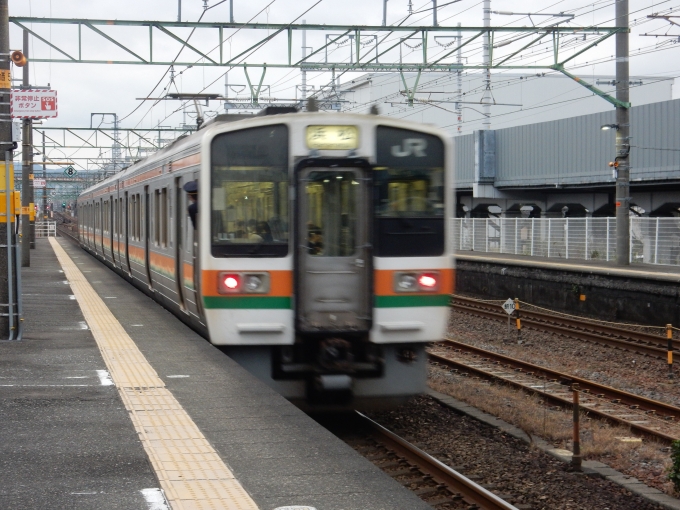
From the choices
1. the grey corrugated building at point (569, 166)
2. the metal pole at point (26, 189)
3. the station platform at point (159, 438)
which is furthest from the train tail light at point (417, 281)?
the metal pole at point (26, 189)

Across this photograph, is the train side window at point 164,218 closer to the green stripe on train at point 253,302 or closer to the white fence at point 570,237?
the green stripe on train at point 253,302

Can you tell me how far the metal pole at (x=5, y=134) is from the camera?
9.77 meters

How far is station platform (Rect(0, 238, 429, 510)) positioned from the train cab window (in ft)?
Result: 5.66

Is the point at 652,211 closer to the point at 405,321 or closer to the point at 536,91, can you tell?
the point at 405,321

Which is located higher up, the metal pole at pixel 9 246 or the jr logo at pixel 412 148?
the jr logo at pixel 412 148

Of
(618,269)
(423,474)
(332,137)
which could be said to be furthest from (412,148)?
(618,269)

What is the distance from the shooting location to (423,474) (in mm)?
6898

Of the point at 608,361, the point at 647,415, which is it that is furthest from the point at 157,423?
the point at 608,361

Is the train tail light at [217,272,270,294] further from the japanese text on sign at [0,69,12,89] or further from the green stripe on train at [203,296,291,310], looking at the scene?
the japanese text on sign at [0,69,12,89]

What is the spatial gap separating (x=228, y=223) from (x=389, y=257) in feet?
4.58

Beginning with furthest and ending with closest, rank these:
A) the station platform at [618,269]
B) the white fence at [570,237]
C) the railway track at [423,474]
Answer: the white fence at [570,237]
the station platform at [618,269]
the railway track at [423,474]

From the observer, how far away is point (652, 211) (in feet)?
87.5

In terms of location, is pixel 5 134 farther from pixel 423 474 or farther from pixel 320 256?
pixel 423 474

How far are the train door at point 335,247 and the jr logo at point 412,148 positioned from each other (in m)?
0.34
